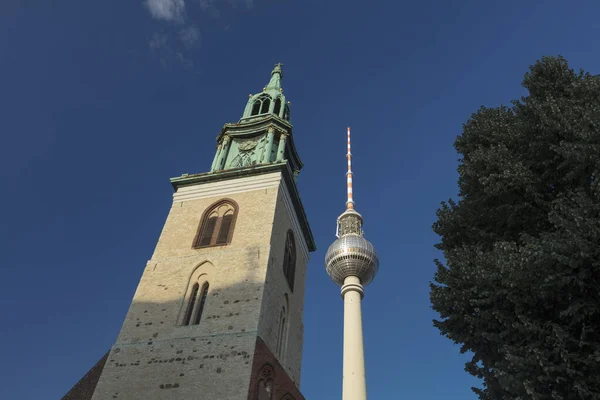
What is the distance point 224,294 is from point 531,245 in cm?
1269

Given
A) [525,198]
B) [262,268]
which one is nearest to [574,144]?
[525,198]

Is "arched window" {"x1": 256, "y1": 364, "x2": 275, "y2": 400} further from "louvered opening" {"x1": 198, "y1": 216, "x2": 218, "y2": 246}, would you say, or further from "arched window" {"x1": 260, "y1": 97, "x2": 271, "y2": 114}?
"arched window" {"x1": 260, "y1": 97, "x2": 271, "y2": 114}

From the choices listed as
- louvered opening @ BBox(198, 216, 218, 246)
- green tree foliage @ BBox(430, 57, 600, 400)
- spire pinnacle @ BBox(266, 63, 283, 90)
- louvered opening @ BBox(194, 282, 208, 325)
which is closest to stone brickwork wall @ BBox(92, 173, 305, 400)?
louvered opening @ BBox(194, 282, 208, 325)

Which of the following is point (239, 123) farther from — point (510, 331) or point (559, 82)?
point (510, 331)

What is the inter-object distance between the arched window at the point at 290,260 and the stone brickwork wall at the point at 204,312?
3.00 feet

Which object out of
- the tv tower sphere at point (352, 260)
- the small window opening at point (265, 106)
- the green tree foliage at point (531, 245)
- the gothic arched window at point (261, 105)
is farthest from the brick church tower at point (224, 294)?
the green tree foliage at point (531, 245)

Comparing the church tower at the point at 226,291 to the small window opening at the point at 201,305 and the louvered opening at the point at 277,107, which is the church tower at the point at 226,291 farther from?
the louvered opening at the point at 277,107

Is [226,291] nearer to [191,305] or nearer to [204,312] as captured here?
[204,312]

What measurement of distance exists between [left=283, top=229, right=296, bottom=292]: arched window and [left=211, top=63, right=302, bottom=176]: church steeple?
14.5 feet

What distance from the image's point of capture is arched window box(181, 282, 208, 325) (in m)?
19.4

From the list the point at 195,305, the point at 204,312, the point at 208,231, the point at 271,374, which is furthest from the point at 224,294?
the point at 208,231

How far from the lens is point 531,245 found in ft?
32.6

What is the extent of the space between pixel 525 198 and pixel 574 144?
191 cm

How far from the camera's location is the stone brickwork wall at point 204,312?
1691 centimetres
